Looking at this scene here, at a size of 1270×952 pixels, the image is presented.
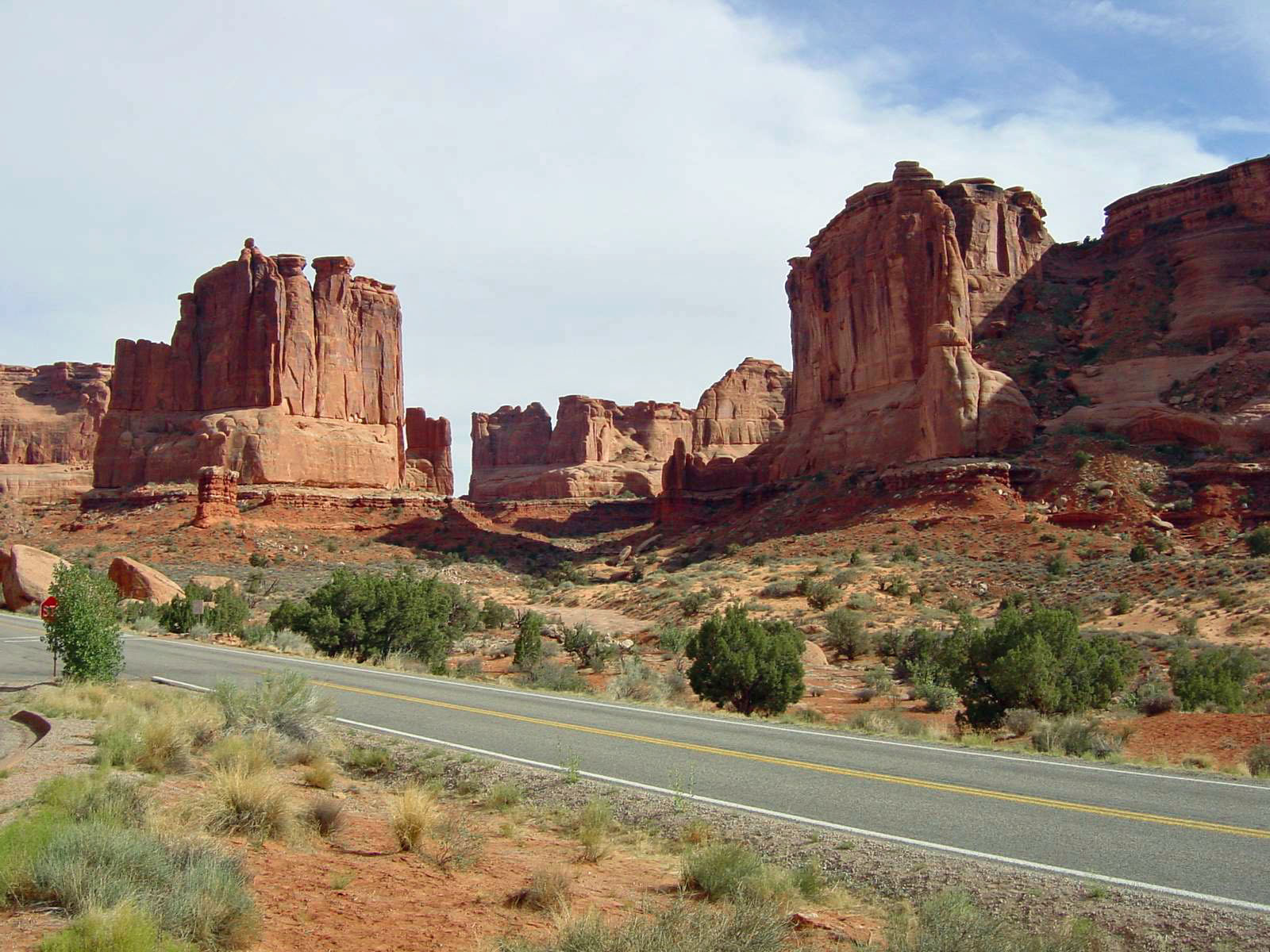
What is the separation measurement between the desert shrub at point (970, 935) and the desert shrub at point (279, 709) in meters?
7.80

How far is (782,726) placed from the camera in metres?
15.0

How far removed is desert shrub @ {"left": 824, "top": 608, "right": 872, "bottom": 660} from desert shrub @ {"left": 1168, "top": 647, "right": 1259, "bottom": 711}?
9.10 meters

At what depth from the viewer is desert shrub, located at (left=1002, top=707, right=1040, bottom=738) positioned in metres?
17.3

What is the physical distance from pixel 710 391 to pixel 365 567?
215 ft

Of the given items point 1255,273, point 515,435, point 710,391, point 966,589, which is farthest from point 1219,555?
point 515,435

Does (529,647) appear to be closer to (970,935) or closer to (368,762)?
(368,762)

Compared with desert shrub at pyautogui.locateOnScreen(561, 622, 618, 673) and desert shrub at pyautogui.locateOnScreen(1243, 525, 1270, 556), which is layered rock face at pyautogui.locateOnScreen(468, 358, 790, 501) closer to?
desert shrub at pyautogui.locateOnScreen(1243, 525, 1270, 556)

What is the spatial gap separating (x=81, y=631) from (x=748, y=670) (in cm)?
1187

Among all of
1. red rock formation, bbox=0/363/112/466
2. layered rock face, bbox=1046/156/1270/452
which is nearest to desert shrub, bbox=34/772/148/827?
layered rock face, bbox=1046/156/1270/452

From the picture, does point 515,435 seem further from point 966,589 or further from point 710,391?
point 966,589

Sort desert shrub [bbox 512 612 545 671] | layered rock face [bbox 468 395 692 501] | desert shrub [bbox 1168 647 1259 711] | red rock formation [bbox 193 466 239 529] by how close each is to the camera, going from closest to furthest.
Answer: desert shrub [bbox 1168 647 1259 711], desert shrub [bbox 512 612 545 671], red rock formation [bbox 193 466 239 529], layered rock face [bbox 468 395 692 501]

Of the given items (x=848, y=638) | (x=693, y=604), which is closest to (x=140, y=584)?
(x=693, y=604)

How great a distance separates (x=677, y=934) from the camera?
5926 mm

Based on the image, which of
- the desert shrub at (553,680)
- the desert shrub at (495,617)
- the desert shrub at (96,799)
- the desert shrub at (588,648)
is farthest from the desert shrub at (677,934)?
the desert shrub at (495,617)
